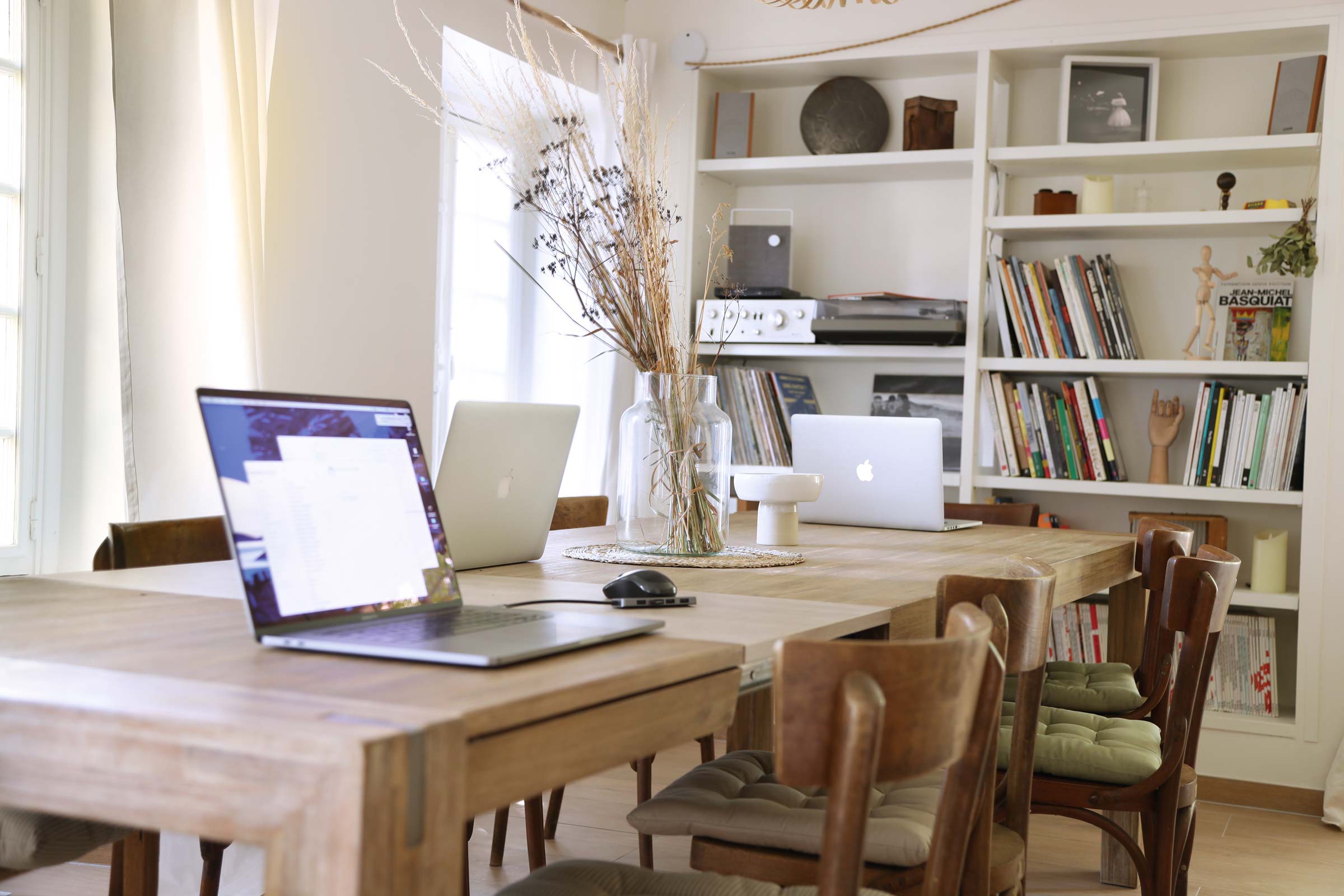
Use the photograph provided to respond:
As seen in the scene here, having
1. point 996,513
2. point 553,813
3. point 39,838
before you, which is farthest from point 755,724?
point 39,838

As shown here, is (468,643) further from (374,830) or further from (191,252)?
(191,252)

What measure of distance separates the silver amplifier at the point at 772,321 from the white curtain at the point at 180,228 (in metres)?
1.75

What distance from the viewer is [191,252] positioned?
2611mm

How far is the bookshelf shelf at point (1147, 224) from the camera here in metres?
3.55

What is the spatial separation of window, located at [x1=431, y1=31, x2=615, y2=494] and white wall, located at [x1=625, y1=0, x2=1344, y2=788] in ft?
1.16

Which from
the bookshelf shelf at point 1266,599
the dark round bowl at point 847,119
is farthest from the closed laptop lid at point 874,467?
the dark round bowl at point 847,119

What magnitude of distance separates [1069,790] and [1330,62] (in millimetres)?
2546

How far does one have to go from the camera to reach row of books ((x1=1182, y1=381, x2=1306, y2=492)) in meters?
3.55

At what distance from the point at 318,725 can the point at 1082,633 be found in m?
3.42

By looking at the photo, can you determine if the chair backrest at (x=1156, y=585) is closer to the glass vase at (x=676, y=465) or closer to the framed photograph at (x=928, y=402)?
the glass vase at (x=676, y=465)

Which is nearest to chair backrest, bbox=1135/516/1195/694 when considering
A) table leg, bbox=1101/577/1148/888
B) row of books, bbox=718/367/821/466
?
table leg, bbox=1101/577/1148/888

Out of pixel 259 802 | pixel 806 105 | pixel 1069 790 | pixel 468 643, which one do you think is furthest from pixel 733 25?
pixel 259 802

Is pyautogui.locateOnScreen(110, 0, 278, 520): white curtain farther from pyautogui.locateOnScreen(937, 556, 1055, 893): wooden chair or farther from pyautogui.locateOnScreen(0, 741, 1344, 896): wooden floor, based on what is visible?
pyautogui.locateOnScreen(937, 556, 1055, 893): wooden chair

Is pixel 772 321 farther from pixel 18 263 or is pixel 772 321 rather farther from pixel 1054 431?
pixel 18 263
